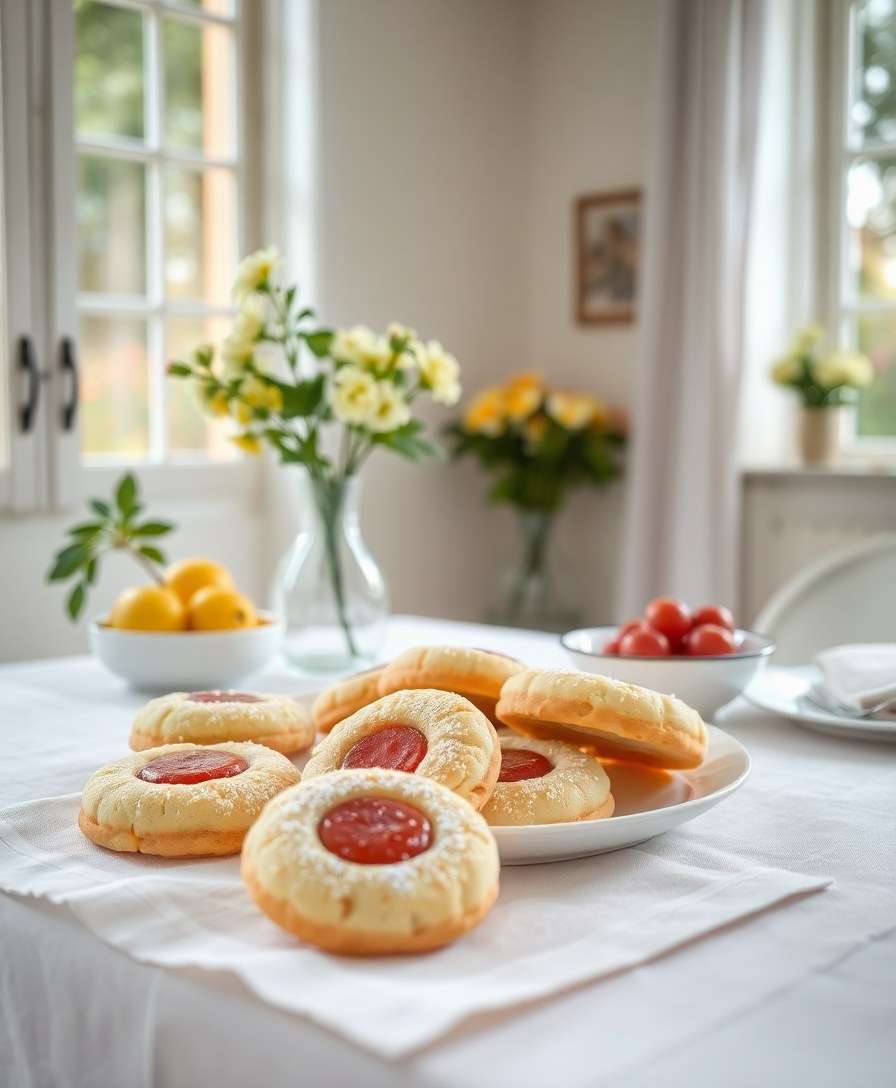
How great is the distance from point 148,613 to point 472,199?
8.26 feet

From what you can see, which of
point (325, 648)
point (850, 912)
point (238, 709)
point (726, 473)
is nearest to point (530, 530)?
point (726, 473)

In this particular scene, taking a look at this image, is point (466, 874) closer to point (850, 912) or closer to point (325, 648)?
point (850, 912)

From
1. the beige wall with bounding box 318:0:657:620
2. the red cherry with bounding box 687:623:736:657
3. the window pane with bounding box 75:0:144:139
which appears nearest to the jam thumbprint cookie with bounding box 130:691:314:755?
the red cherry with bounding box 687:623:736:657

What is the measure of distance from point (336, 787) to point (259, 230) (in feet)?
8.96

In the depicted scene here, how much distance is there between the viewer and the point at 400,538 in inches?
138

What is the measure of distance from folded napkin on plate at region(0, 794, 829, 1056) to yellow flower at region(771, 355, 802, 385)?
92.9 inches

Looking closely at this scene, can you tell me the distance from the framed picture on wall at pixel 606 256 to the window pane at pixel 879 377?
0.69m

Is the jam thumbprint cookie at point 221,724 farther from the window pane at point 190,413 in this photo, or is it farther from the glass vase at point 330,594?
the window pane at point 190,413

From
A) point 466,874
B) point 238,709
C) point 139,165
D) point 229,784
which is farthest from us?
point 139,165

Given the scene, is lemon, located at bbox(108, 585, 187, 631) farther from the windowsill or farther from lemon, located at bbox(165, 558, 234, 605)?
the windowsill

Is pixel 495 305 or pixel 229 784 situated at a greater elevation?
pixel 495 305

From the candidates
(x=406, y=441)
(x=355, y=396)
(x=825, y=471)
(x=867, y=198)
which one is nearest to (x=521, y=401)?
(x=825, y=471)

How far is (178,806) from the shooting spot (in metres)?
0.81

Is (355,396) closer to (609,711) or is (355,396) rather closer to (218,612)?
(218,612)
